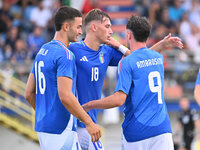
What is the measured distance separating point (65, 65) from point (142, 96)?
98 centimetres

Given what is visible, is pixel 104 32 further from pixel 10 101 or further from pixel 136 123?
pixel 10 101

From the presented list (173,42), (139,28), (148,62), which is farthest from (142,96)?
(173,42)

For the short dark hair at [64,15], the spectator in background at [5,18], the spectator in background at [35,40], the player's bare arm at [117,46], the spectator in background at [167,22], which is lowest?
the spectator in background at [35,40]

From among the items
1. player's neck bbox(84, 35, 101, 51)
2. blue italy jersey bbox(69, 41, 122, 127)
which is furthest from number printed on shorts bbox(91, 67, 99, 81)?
player's neck bbox(84, 35, 101, 51)

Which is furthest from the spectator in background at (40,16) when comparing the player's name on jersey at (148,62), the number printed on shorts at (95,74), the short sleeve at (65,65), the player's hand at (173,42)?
the short sleeve at (65,65)

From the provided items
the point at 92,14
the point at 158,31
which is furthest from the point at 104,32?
the point at 158,31

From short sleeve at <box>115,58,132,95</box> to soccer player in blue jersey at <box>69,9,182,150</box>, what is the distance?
65 cm

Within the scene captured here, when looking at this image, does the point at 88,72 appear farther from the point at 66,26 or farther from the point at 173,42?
the point at 173,42

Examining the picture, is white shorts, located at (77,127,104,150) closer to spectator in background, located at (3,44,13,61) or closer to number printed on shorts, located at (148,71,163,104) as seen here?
number printed on shorts, located at (148,71,163,104)

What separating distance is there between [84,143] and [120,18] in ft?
41.1

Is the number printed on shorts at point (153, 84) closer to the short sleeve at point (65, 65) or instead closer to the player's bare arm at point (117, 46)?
the player's bare arm at point (117, 46)

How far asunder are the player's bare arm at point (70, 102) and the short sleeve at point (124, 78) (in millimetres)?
580

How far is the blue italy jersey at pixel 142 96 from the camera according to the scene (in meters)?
5.18

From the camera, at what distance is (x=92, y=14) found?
19.5 ft
